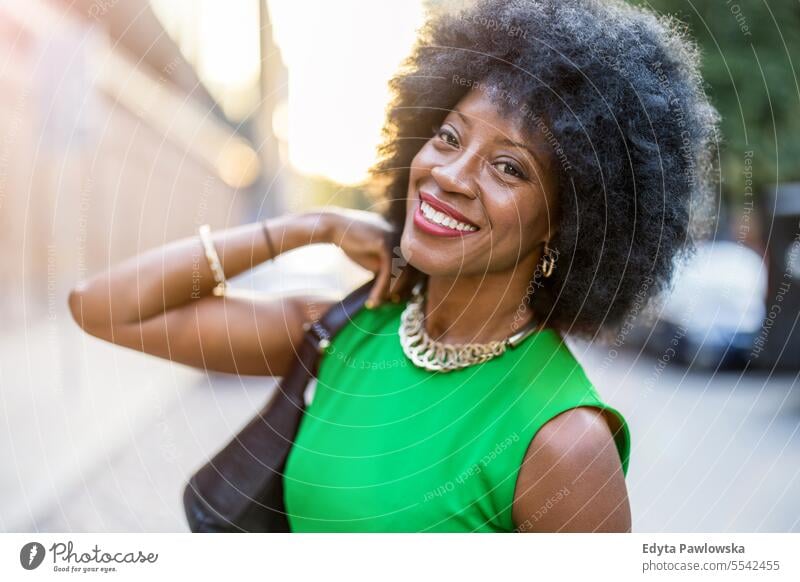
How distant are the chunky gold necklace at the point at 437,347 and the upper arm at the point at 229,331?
0.31 feet

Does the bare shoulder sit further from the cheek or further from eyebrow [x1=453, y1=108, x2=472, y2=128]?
eyebrow [x1=453, y1=108, x2=472, y2=128]

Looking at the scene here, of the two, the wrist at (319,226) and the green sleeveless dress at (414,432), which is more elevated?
the wrist at (319,226)

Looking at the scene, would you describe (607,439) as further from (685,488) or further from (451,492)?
(685,488)

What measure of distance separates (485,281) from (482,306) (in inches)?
1.2

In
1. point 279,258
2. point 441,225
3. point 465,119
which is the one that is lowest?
point 441,225

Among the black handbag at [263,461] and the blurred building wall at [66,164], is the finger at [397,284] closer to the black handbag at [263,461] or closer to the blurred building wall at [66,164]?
the black handbag at [263,461]

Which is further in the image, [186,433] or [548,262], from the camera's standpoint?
[186,433]

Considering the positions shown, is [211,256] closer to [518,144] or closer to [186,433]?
[518,144]

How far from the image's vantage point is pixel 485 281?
851 millimetres

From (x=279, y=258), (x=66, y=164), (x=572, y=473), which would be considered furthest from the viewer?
(x=66, y=164)

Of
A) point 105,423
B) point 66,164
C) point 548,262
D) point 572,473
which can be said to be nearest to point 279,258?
point 105,423

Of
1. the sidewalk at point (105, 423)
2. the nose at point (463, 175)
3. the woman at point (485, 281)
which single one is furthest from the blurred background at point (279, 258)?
the nose at point (463, 175)

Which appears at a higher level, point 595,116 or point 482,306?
point 595,116

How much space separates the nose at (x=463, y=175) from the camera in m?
0.77
